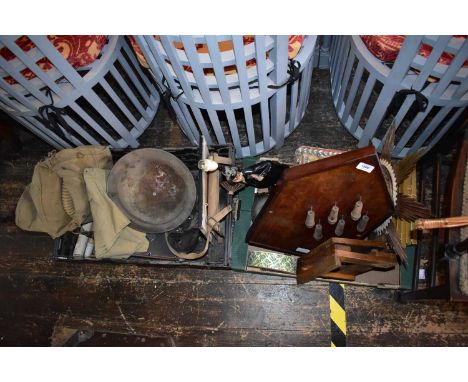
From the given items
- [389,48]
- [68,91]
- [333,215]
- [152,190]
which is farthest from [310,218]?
[68,91]

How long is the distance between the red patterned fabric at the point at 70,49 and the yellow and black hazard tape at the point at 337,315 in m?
2.20

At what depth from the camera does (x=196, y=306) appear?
2977 millimetres

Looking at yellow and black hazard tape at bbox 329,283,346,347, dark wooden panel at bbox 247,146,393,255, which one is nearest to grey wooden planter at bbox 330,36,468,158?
dark wooden panel at bbox 247,146,393,255

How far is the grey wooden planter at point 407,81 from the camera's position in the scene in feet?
6.93

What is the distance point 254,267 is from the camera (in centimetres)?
281

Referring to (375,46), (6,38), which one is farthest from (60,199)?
(375,46)

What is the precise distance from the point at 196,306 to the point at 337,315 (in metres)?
0.99

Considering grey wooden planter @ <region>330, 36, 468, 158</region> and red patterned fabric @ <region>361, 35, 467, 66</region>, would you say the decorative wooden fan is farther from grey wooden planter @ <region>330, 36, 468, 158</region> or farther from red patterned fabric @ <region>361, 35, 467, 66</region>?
red patterned fabric @ <region>361, 35, 467, 66</region>

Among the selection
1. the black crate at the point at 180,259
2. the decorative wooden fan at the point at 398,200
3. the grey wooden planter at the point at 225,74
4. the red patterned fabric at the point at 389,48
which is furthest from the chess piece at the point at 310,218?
the red patterned fabric at the point at 389,48

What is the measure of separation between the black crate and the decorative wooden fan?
3.17 ft

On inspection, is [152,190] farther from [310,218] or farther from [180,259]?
[310,218]

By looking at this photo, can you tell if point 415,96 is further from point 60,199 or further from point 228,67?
point 60,199

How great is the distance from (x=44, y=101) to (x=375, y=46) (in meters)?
2.03

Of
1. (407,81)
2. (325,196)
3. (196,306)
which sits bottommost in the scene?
(196,306)
